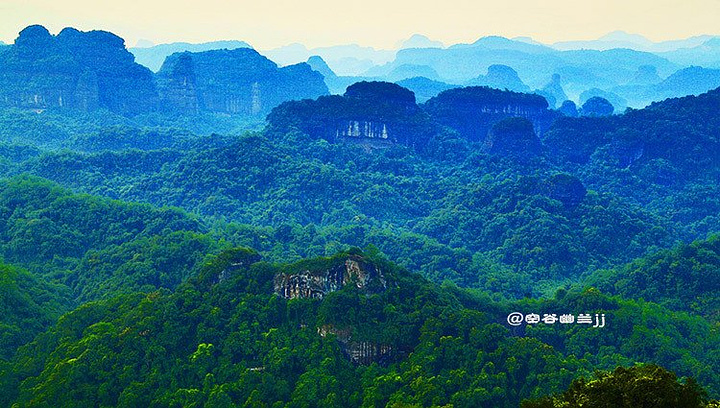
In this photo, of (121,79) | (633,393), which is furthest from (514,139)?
(633,393)

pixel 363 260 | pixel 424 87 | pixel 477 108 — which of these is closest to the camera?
pixel 363 260

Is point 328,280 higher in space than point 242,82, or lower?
lower

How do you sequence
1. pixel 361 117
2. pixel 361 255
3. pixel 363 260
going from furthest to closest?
pixel 361 117 → pixel 361 255 → pixel 363 260

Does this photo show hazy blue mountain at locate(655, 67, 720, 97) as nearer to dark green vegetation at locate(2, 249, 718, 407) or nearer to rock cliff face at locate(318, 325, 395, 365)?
dark green vegetation at locate(2, 249, 718, 407)

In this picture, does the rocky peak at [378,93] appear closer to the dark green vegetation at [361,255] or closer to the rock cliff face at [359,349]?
the dark green vegetation at [361,255]

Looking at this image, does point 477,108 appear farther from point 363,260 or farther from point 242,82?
point 363,260

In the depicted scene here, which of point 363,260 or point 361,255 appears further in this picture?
point 361,255

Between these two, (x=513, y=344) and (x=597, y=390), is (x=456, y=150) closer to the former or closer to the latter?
(x=513, y=344)
